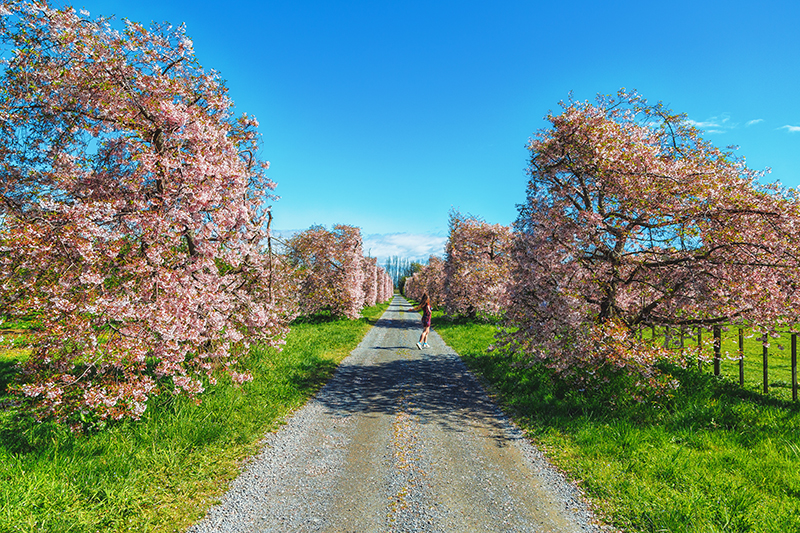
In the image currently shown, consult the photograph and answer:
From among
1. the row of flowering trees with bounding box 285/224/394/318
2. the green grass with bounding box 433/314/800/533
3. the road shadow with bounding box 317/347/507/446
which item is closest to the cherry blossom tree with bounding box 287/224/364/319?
the row of flowering trees with bounding box 285/224/394/318

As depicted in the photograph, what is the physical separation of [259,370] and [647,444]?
9.35 meters

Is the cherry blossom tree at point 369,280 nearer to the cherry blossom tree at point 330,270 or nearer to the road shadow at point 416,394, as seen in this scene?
the cherry blossom tree at point 330,270

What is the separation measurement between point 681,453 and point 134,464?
8596 mm

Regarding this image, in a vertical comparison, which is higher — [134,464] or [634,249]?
[634,249]

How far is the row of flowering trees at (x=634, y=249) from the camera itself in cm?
761

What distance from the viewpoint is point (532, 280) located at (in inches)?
391

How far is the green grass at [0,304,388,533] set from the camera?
429 cm

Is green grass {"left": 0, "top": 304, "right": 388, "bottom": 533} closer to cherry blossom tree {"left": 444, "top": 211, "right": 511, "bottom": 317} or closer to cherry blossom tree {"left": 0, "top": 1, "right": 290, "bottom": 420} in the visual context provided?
cherry blossom tree {"left": 0, "top": 1, "right": 290, "bottom": 420}

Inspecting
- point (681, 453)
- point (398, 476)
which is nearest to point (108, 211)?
point (398, 476)

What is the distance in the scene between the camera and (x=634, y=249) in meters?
8.55

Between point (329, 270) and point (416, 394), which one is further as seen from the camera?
point (329, 270)

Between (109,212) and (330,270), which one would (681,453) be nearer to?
(109,212)

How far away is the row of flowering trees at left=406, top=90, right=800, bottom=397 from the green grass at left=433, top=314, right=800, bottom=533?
93cm

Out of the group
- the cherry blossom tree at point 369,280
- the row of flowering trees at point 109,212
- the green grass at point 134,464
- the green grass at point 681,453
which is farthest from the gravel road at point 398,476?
the cherry blossom tree at point 369,280
